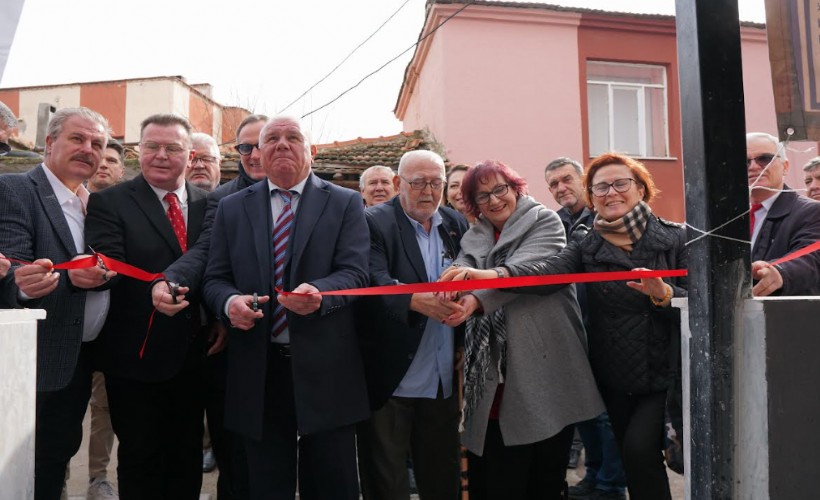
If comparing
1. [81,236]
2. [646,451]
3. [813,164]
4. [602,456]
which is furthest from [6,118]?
[813,164]

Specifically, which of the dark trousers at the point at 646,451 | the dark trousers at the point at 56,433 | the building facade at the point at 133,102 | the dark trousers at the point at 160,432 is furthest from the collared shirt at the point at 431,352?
the building facade at the point at 133,102

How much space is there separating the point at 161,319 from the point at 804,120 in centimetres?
296

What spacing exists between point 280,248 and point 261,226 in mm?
140

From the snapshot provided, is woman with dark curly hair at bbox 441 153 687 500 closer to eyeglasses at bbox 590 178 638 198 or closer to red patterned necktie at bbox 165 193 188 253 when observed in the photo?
eyeglasses at bbox 590 178 638 198

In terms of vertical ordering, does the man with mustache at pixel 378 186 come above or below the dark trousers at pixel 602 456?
above

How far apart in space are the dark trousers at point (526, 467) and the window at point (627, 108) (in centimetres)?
1116

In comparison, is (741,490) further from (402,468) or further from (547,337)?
(402,468)

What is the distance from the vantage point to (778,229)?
320 cm

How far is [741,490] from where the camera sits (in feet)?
6.75

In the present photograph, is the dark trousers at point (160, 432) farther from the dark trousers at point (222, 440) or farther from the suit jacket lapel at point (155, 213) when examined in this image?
the suit jacket lapel at point (155, 213)

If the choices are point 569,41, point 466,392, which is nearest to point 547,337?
point 466,392

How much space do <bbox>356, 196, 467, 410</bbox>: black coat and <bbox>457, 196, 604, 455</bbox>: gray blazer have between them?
359 mm

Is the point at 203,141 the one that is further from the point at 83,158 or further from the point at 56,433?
the point at 56,433

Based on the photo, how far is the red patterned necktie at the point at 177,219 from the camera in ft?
11.0
